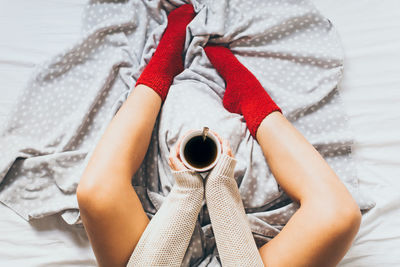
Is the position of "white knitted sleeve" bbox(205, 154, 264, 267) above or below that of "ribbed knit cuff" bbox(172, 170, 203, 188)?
below

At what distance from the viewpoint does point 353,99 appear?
900mm

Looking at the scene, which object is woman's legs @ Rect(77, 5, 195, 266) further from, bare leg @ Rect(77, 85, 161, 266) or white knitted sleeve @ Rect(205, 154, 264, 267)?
white knitted sleeve @ Rect(205, 154, 264, 267)

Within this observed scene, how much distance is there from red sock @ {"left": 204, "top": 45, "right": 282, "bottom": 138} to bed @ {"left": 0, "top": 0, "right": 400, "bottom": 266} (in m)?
0.25

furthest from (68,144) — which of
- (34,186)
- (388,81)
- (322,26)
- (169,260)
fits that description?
(388,81)

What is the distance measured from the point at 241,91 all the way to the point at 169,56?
0.21 meters

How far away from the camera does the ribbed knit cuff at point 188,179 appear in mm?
653

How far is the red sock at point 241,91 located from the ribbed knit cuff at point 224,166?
0.58 ft

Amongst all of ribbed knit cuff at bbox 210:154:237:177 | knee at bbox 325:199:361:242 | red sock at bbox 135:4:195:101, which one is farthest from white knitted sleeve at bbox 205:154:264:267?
red sock at bbox 135:4:195:101

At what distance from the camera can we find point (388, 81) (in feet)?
2.95

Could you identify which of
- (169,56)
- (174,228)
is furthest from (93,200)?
(169,56)

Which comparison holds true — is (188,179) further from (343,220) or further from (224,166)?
(343,220)

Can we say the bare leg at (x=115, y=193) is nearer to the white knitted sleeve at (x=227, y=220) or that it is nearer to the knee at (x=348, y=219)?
the white knitted sleeve at (x=227, y=220)

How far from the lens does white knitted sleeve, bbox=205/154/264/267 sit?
658 millimetres

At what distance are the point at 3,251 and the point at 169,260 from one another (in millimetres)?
439
